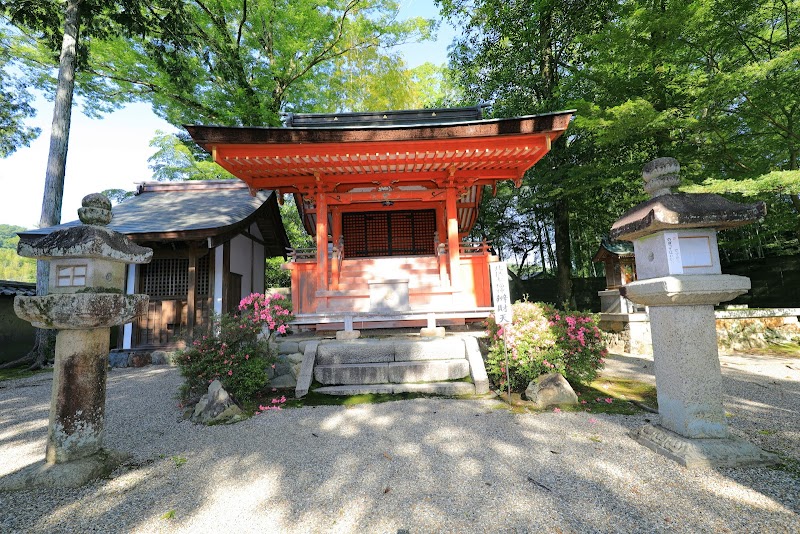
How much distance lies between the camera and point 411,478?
2.74m

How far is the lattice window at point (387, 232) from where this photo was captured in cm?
977

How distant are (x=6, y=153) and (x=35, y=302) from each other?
53.7 feet

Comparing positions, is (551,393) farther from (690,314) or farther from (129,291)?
(129,291)

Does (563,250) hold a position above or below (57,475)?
above

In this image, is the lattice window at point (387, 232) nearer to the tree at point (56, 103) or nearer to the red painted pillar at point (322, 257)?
the red painted pillar at point (322, 257)

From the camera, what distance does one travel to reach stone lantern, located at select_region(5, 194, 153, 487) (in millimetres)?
2830

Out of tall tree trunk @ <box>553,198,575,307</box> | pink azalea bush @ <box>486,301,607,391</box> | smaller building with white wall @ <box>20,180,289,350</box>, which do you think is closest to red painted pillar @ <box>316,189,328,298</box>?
smaller building with white wall @ <box>20,180,289,350</box>

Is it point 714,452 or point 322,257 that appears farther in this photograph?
point 322,257

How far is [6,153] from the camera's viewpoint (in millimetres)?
13117

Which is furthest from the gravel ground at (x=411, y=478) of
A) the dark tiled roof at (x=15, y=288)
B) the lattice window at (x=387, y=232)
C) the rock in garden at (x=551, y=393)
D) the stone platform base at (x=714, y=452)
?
the dark tiled roof at (x=15, y=288)

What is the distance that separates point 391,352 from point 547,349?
233 cm

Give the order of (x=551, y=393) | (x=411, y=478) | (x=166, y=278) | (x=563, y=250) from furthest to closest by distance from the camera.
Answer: (x=563, y=250) < (x=166, y=278) < (x=551, y=393) < (x=411, y=478)

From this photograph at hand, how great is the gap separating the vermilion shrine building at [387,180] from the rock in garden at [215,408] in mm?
2055

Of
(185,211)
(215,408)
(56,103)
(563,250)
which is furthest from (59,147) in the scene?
(563,250)
